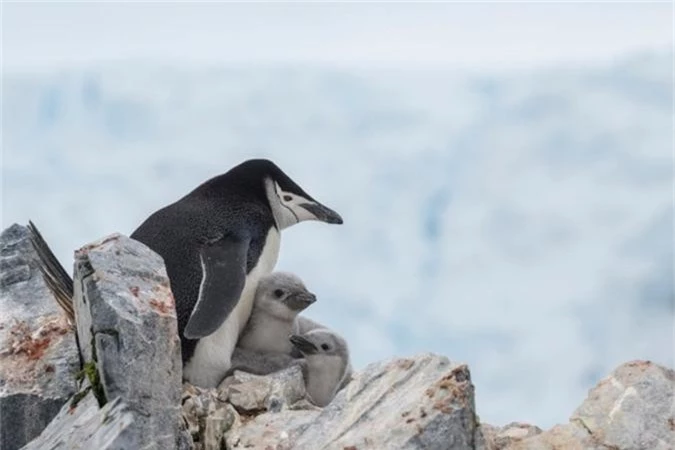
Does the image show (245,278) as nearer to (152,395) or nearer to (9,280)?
(9,280)

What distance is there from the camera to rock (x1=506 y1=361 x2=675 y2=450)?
6.60 metres

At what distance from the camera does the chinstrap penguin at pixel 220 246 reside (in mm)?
8078

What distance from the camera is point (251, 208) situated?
9.09 m

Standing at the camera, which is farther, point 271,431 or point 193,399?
point 193,399

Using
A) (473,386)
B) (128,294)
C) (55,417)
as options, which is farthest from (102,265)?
(473,386)

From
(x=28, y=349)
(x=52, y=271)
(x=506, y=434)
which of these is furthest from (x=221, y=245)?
(x=506, y=434)

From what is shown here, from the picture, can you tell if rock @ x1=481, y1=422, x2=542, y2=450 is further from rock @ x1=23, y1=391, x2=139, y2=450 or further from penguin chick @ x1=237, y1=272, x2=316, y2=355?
rock @ x1=23, y1=391, x2=139, y2=450

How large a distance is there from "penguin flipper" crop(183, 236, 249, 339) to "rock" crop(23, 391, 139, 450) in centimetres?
142

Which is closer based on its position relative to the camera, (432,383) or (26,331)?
(432,383)

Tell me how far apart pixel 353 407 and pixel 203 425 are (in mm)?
790

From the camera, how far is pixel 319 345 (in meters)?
8.04

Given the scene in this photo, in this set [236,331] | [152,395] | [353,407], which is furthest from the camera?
[236,331]

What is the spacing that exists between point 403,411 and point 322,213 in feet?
11.0

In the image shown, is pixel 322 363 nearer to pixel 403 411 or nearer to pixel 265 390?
pixel 265 390
